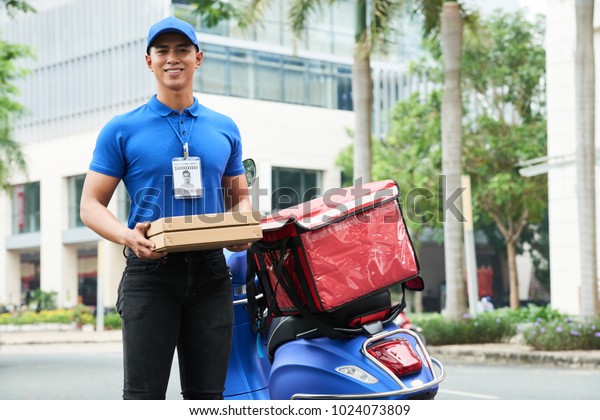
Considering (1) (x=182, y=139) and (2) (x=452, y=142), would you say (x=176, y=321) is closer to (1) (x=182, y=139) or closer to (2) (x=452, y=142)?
(1) (x=182, y=139)

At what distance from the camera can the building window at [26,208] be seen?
165 ft

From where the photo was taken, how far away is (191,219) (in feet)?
10.3

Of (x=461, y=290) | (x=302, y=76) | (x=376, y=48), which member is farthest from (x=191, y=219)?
(x=302, y=76)

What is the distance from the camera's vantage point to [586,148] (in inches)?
637

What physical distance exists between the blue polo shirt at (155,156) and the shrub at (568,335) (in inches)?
475

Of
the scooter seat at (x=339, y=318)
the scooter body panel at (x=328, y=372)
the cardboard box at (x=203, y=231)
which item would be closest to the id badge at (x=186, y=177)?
the cardboard box at (x=203, y=231)

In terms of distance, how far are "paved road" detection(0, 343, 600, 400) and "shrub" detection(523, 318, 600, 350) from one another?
104 centimetres

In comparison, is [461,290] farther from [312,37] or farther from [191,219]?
[312,37]

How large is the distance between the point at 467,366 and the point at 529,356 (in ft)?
3.17

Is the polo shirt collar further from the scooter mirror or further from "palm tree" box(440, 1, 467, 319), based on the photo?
"palm tree" box(440, 1, 467, 319)

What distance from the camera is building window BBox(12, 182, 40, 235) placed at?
5038 cm

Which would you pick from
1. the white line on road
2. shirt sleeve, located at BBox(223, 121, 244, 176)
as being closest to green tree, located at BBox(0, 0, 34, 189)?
the white line on road

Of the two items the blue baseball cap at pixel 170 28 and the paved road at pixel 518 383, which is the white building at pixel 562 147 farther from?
the blue baseball cap at pixel 170 28

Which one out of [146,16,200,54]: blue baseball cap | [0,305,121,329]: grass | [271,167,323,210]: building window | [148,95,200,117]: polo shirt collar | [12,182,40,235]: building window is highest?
[271,167,323,210]: building window
